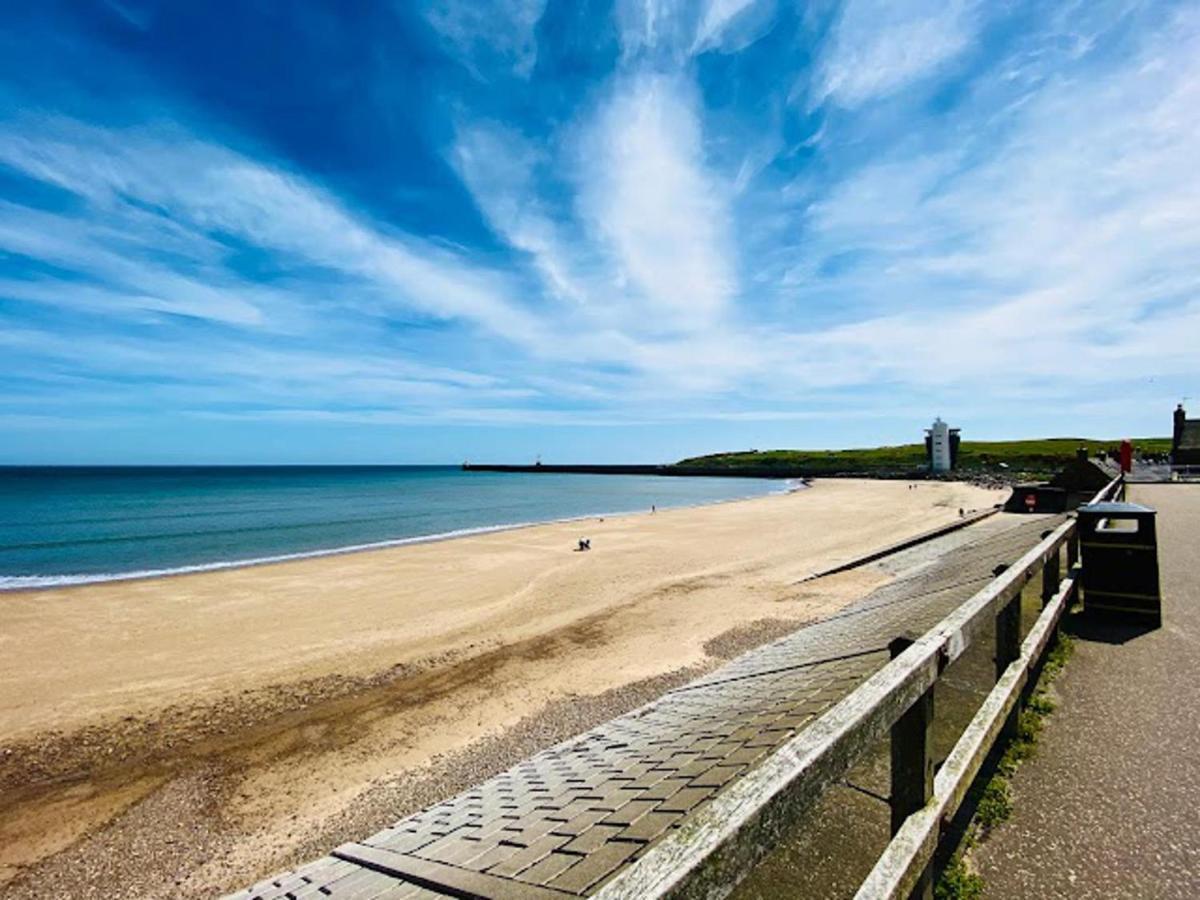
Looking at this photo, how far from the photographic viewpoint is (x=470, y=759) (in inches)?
A: 295

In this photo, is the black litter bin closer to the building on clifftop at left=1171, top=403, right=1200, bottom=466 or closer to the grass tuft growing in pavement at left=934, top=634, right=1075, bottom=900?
the grass tuft growing in pavement at left=934, top=634, right=1075, bottom=900

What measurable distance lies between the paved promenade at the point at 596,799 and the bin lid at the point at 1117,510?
1.72m

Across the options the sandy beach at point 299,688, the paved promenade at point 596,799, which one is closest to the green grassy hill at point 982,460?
the sandy beach at point 299,688

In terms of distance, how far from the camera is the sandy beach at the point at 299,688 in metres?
6.44

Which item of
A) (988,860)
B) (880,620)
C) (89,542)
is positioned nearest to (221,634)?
(880,620)

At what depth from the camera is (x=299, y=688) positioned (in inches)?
411

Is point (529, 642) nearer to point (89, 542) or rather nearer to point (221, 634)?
point (221, 634)

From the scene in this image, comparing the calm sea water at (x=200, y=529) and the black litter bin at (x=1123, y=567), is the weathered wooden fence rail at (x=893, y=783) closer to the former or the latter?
the black litter bin at (x=1123, y=567)

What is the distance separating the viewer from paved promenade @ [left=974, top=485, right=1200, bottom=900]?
2.87 meters

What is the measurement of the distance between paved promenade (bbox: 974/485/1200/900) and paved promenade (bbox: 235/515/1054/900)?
106cm

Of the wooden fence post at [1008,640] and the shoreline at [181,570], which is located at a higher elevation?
the wooden fence post at [1008,640]

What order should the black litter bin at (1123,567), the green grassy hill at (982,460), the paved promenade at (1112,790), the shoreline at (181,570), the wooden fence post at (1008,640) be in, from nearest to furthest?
the paved promenade at (1112,790)
the wooden fence post at (1008,640)
the black litter bin at (1123,567)
the shoreline at (181,570)
the green grassy hill at (982,460)

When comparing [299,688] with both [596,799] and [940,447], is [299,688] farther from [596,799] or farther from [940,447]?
[940,447]

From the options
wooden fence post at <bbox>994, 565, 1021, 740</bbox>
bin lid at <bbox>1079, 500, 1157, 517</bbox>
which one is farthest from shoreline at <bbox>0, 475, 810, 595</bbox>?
bin lid at <bbox>1079, 500, 1157, 517</bbox>
